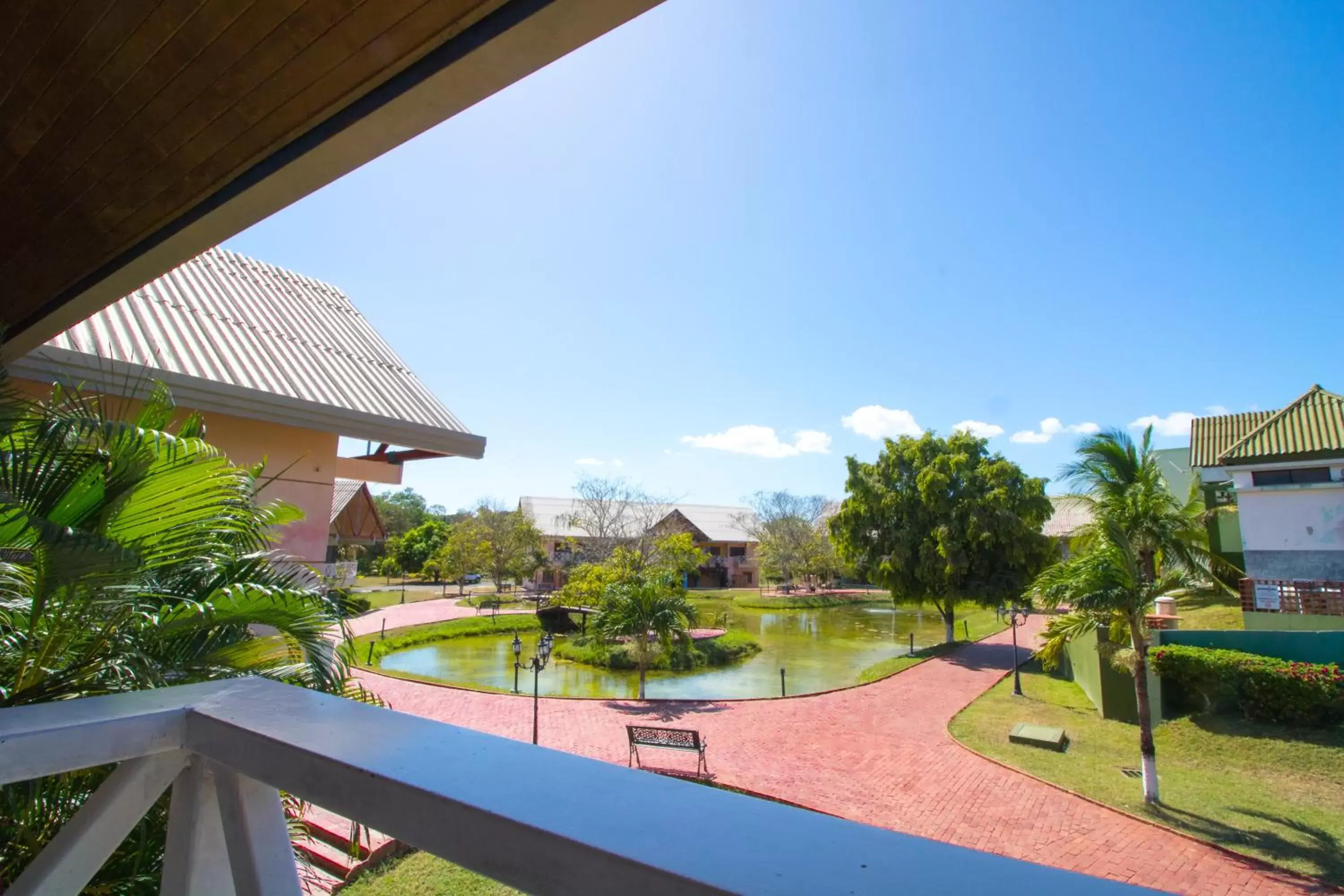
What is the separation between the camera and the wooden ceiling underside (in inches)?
76.4

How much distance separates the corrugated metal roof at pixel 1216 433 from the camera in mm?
20125

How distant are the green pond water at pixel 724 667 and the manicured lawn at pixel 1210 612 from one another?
6.93 meters

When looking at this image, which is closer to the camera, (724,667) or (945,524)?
(724,667)

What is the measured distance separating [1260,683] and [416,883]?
12275 millimetres

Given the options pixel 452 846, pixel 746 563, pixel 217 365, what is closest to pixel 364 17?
pixel 452 846

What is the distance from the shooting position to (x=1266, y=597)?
1429 cm

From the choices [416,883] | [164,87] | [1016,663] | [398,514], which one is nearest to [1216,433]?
[1016,663]

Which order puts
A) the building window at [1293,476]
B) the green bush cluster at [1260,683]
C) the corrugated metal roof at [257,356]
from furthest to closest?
the building window at [1293,476] < the green bush cluster at [1260,683] < the corrugated metal roof at [257,356]

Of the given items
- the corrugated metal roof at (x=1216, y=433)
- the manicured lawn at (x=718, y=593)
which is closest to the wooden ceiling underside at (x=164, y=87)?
the corrugated metal roof at (x=1216, y=433)

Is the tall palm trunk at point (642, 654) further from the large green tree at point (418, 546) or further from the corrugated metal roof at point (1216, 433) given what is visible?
the large green tree at point (418, 546)

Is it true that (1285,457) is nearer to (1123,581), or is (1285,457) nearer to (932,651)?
(1123,581)

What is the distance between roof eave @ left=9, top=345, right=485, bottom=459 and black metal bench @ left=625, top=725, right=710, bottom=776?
18.7 ft

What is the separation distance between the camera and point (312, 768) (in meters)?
0.88

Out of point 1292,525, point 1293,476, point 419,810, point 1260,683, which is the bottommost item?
point 1260,683
